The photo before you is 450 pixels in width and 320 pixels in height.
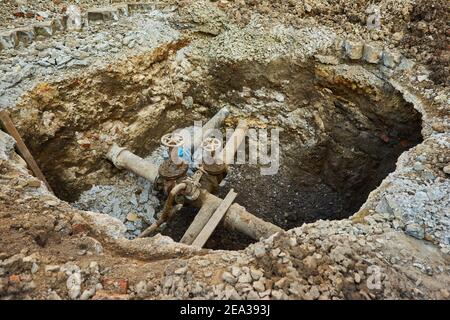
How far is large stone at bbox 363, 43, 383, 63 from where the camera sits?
11.7 feet

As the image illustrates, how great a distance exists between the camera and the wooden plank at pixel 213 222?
2829 mm

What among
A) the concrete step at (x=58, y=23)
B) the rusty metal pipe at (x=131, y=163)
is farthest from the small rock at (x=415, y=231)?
the concrete step at (x=58, y=23)

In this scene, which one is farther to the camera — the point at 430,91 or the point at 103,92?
the point at 103,92

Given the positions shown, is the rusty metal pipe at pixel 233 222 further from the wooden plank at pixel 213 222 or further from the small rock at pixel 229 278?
the small rock at pixel 229 278

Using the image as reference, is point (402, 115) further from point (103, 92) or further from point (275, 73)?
point (103, 92)

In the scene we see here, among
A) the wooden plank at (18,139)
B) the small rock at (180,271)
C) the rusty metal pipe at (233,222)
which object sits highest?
the small rock at (180,271)

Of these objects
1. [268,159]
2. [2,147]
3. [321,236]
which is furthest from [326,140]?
[2,147]

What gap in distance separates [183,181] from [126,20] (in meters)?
2.09

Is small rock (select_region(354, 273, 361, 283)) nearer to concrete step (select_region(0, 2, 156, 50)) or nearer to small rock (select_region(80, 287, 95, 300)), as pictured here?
small rock (select_region(80, 287, 95, 300))

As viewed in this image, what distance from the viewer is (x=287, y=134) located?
169 inches

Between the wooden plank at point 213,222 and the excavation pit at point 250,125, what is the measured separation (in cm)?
58

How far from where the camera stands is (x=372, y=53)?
3.58 metres

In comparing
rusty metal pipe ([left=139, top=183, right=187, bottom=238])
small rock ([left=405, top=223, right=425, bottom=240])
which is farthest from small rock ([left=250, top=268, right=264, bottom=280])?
Answer: rusty metal pipe ([left=139, top=183, right=187, bottom=238])

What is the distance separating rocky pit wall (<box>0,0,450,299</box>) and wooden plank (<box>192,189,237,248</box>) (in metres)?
0.54
